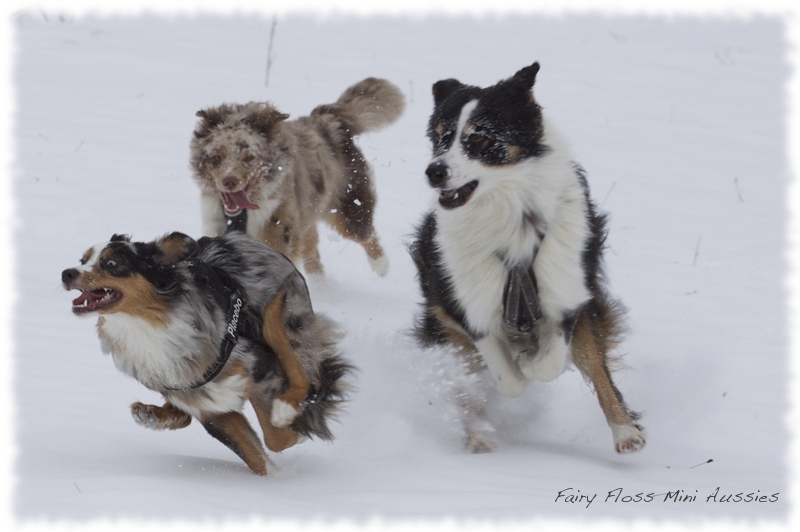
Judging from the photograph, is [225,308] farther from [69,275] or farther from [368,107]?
[368,107]

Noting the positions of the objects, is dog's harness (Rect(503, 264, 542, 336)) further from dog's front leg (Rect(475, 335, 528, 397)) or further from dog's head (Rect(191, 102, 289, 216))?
dog's head (Rect(191, 102, 289, 216))

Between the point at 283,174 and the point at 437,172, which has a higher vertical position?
the point at 437,172

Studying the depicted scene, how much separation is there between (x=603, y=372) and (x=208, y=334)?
6.69ft

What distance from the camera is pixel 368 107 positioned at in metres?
7.77

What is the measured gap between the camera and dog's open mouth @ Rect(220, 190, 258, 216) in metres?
6.51

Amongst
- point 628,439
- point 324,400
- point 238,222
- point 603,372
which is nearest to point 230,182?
point 238,222

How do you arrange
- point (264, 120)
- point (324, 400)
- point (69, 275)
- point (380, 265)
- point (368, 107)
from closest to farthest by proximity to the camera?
point (69, 275) < point (324, 400) < point (264, 120) < point (368, 107) < point (380, 265)

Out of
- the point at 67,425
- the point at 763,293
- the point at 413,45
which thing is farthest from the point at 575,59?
the point at 67,425

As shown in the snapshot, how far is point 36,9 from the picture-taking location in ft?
43.7

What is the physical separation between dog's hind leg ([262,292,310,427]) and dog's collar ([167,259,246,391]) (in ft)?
0.53

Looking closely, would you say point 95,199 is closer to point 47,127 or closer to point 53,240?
point 53,240

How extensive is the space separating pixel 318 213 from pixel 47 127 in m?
4.69

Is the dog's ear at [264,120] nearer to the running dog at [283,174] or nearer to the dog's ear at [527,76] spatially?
the running dog at [283,174]

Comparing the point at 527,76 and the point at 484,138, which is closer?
the point at 484,138
